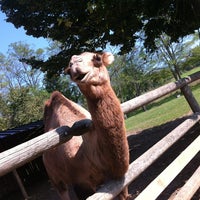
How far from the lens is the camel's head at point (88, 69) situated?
2152 mm

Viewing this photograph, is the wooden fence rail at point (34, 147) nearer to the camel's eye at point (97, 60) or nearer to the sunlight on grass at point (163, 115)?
the camel's eye at point (97, 60)

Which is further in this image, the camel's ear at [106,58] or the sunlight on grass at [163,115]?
the sunlight on grass at [163,115]

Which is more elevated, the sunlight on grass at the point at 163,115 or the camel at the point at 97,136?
the camel at the point at 97,136

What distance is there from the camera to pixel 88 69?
2.19 meters

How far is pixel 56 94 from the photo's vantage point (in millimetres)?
Answer: 4410

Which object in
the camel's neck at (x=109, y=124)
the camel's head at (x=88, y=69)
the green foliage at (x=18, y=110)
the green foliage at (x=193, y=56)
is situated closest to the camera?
the camel's head at (x=88, y=69)

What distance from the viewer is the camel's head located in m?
2.15

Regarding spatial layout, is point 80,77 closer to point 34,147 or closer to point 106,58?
point 106,58

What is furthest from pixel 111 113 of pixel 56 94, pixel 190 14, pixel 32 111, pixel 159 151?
pixel 32 111

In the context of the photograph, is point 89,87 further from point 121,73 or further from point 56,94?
point 121,73

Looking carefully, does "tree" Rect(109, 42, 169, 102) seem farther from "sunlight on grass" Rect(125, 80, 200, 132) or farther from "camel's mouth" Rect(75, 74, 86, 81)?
"camel's mouth" Rect(75, 74, 86, 81)

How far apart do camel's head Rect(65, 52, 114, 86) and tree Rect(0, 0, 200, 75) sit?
4.80 m

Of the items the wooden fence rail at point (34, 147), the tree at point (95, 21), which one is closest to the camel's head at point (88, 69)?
the wooden fence rail at point (34, 147)

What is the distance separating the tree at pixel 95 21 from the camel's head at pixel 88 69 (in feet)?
15.7
